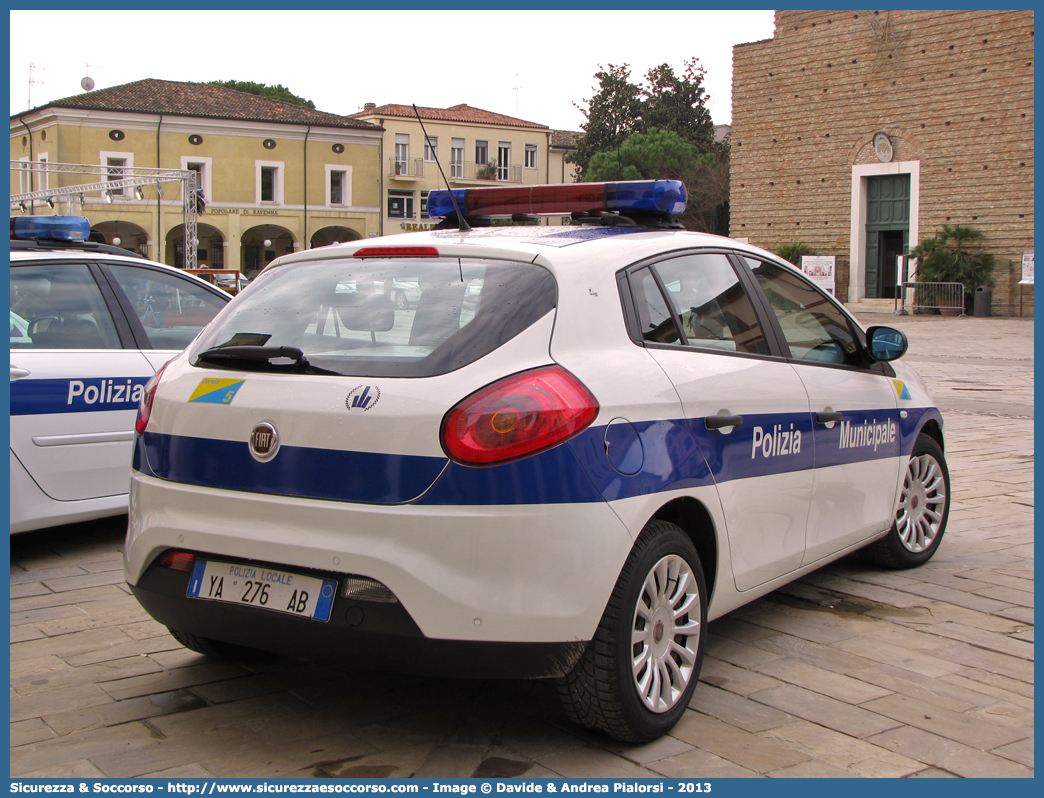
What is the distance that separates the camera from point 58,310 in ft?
17.7

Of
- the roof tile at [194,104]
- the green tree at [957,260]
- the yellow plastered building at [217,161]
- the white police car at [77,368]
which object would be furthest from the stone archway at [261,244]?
the white police car at [77,368]

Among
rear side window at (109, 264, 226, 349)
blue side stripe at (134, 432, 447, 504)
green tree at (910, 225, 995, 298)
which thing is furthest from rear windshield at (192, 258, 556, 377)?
green tree at (910, 225, 995, 298)

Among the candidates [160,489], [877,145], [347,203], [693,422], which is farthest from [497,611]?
[347,203]

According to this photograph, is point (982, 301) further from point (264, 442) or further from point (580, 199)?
point (264, 442)

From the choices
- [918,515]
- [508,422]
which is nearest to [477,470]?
[508,422]

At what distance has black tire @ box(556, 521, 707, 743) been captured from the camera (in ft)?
9.82

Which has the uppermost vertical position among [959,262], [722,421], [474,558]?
[959,262]

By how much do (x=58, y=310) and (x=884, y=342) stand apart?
4039 mm

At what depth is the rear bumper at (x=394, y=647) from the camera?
283 centimetres

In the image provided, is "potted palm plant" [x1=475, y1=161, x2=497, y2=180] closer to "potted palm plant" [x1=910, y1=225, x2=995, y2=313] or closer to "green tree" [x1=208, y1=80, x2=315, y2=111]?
"green tree" [x1=208, y1=80, x2=315, y2=111]

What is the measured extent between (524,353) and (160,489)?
1219 mm

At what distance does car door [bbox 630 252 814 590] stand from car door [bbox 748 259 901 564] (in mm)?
146

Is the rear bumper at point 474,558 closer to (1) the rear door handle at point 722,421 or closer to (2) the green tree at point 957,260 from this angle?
(1) the rear door handle at point 722,421

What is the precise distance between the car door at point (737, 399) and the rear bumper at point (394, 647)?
927 mm
